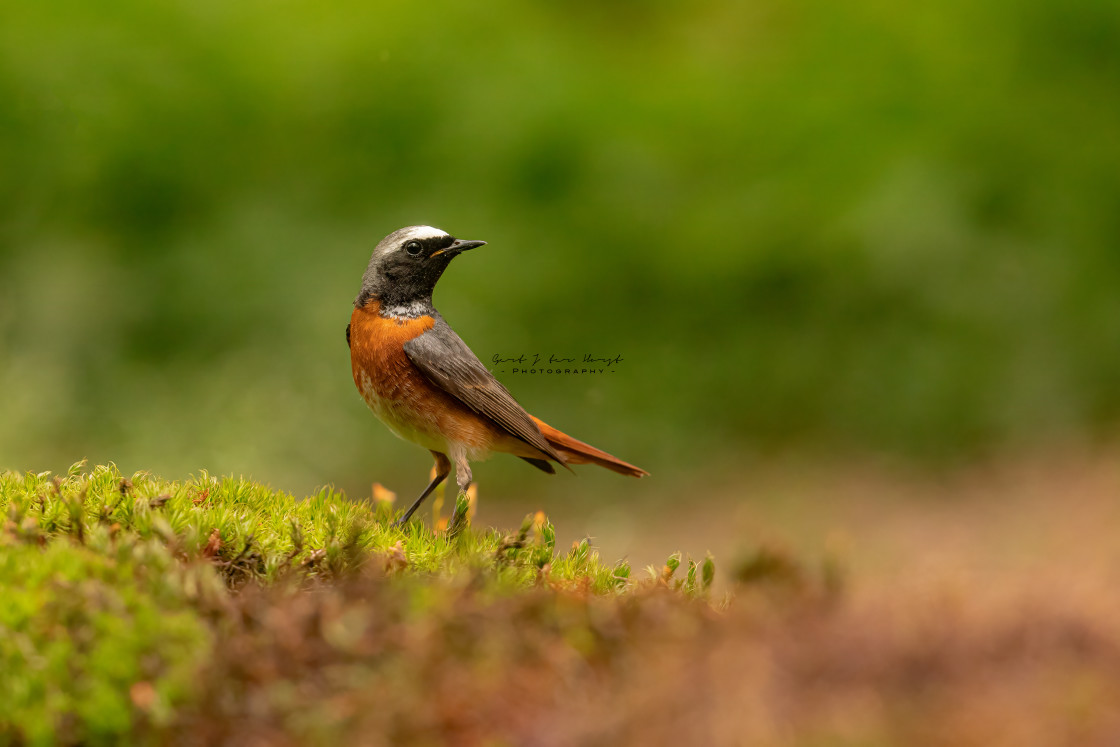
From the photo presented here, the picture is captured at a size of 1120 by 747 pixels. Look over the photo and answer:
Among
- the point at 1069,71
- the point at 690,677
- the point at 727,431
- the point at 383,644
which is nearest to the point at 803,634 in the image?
the point at 690,677

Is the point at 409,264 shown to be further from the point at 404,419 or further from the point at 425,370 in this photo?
the point at 404,419

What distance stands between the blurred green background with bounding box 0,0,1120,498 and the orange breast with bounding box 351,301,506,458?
124 inches

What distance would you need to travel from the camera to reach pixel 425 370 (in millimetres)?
4949

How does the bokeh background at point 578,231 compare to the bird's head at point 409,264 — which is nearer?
the bird's head at point 409,264

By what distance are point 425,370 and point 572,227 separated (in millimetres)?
4825

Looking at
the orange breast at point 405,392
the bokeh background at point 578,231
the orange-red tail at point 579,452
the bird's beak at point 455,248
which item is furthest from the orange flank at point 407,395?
the bokeh background at point 578,231

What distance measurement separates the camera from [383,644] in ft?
9.35

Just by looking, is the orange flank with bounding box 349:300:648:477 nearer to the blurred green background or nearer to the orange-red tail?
the orange-red tail

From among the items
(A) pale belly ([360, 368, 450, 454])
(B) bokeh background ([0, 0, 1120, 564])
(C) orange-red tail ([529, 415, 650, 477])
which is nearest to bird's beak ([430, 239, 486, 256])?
(A) pale belly ([360, 368, 450, 454])

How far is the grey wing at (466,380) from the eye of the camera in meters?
4.94

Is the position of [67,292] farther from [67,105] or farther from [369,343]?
[369,343]

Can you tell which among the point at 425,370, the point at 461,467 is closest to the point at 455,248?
the point at 425,370

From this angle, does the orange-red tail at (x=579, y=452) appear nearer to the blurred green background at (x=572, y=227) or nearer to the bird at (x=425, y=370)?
the bird at (x=425, y=370)

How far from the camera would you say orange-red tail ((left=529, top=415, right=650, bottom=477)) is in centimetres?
514
